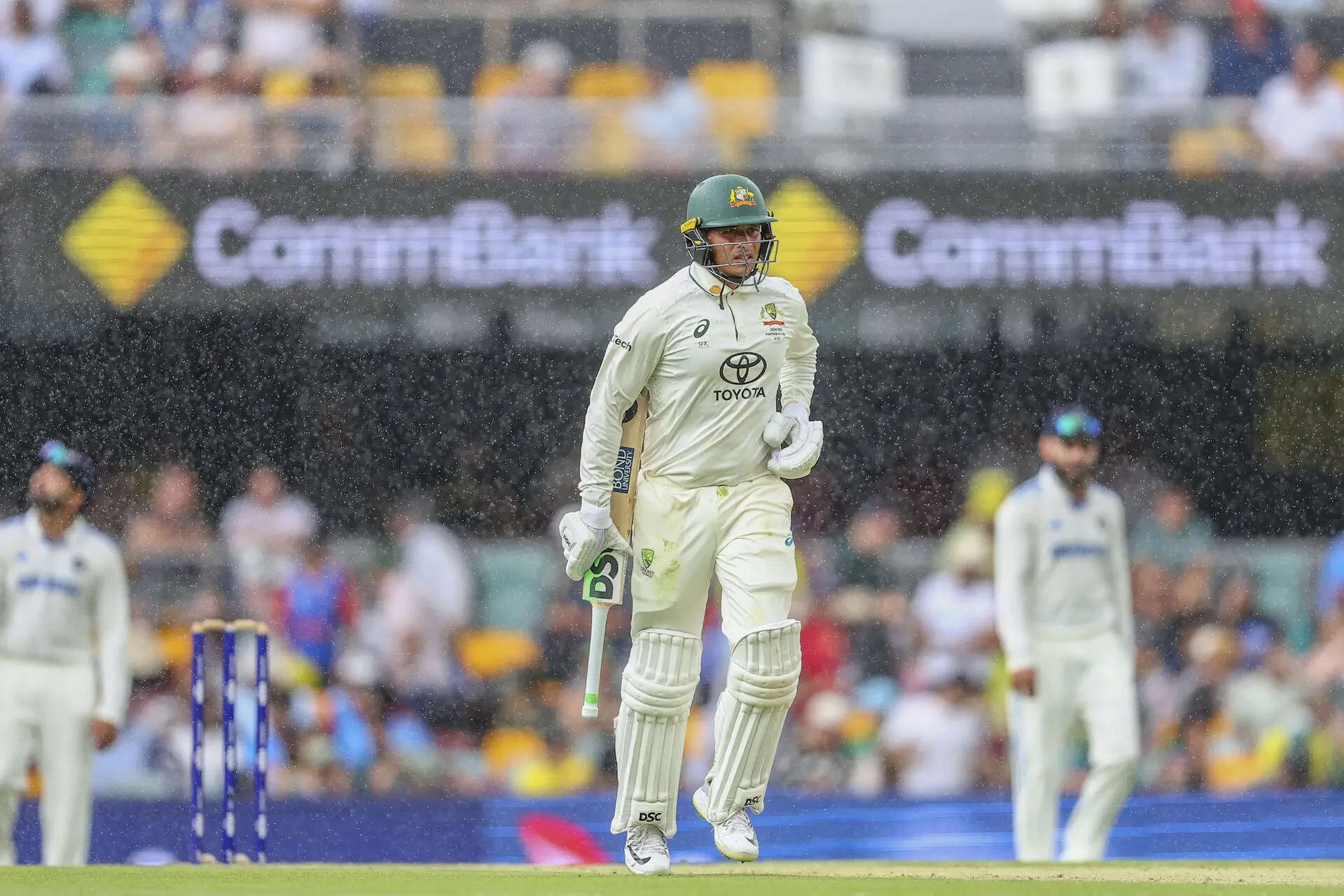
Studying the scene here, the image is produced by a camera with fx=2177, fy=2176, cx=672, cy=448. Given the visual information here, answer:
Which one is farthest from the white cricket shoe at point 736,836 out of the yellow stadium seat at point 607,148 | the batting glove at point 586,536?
the yellow stadium seat at point 607,148

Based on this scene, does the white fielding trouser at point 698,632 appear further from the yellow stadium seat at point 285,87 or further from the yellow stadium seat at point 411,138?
the yellow stadium seat at point 285,87

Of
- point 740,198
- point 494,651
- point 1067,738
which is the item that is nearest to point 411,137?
point 494,651

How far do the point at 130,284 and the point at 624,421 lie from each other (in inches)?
233

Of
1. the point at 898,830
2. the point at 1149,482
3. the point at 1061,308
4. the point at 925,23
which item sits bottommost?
the point at 898,830

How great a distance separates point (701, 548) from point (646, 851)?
2.87ft

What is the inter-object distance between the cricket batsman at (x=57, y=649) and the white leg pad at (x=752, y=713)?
3.69 metres

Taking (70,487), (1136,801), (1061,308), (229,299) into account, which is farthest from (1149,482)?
(70,487)

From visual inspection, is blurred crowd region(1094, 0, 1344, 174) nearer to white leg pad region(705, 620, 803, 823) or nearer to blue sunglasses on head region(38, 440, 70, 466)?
blue sunglasses on head region(38, 440, 70, 466)

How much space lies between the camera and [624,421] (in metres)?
6.20

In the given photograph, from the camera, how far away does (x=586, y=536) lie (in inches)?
235

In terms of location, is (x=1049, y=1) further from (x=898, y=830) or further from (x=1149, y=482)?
(x=898, y=830)

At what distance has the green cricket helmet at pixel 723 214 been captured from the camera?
603 cm

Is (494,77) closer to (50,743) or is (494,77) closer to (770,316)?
(50,743)

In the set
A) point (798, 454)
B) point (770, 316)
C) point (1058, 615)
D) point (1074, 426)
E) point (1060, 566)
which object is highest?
point (770, 316)
